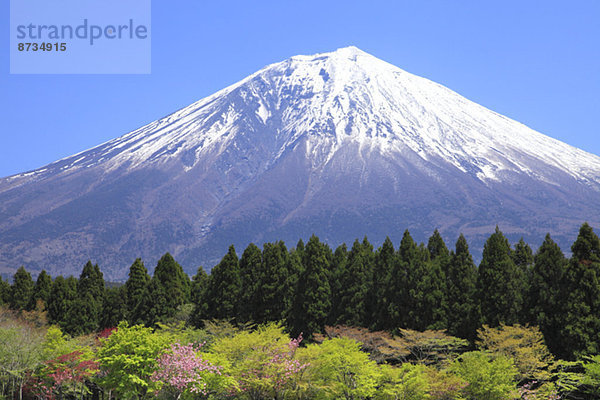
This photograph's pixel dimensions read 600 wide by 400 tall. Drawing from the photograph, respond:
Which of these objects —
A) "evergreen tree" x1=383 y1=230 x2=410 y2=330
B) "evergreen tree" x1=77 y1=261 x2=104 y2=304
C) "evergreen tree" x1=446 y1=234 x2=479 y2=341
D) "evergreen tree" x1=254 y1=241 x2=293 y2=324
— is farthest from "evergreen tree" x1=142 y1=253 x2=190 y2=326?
"evergreen tree" x1=446 y1=234 x2=479 y2=341

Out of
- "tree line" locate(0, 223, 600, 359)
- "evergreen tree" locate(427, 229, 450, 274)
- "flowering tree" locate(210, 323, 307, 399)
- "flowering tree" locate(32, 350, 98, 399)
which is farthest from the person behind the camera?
"evergreen tree" locate(427, 229, 450, 274)

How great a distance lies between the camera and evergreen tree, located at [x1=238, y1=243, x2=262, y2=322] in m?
55.6

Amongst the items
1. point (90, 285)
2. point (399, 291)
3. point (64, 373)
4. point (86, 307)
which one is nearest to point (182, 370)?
point (64, 373)

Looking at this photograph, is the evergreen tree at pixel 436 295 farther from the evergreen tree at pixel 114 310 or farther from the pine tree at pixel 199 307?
the evergreen tree at pixel 114 310

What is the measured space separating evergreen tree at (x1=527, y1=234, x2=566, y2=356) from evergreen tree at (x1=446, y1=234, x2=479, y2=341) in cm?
413

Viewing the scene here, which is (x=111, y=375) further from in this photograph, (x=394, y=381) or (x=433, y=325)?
(x=433, y=325)

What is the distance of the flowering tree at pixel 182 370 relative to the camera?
35903 mm

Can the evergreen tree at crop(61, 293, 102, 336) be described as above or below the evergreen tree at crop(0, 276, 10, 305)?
below

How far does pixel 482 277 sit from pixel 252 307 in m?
20.4

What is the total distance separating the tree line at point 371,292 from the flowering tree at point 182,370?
15.1 meters

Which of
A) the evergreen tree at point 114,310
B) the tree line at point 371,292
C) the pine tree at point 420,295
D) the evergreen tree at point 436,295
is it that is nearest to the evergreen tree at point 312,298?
the tree line at point 371,292

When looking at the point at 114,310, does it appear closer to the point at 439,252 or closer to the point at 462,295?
the point at 439,252

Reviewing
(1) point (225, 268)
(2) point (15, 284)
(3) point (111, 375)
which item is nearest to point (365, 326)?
(1) point (225, 268)

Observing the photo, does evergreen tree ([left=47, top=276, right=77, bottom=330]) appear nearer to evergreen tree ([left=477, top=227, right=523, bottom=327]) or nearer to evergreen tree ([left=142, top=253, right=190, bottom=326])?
evergreen tree ([left=142, top=253, right=190, bottom=326])
